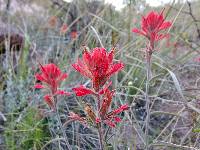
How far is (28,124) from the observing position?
2.09 m

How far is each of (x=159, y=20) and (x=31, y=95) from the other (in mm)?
1361

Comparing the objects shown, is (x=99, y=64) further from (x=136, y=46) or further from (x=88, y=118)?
(x=136, y=46)

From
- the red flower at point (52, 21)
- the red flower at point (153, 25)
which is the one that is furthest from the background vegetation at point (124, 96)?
the red flower at point (52, 21)

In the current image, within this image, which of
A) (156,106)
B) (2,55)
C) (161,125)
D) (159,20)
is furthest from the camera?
(2,55)

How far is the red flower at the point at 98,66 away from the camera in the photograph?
39.0 inches

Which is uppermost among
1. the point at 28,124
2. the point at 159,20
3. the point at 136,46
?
the point at 159,20

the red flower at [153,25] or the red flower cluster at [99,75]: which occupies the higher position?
the red flower at [153,25]

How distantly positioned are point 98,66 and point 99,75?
0.03 metres

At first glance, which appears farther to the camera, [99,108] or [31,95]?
[31,95]

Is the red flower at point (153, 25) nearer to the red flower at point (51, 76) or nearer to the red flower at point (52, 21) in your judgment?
the red flower at point (51, 76)

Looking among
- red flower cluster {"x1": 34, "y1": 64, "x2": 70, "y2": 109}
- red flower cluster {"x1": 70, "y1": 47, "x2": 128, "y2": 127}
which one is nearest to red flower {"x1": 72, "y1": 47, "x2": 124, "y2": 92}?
red flower cluster {"x1": 70, "y1": 47, "x2": 128, "y2": 127}

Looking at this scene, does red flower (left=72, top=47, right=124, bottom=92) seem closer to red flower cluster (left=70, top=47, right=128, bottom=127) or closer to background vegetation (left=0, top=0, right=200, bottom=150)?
red flower cluster (left=70, top=47, right=128, bottom=127)

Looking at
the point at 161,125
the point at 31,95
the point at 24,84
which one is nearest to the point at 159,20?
the point at 161,125

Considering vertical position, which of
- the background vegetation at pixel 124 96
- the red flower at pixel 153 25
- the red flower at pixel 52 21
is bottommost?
the background vegetation at pixel 124 96
